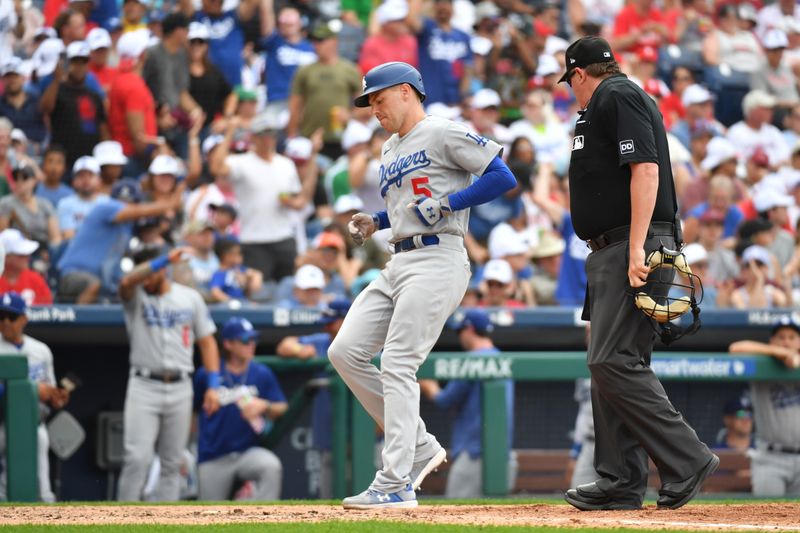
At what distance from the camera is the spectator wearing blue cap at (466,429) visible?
883 centimetres

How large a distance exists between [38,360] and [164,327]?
889 millimetres

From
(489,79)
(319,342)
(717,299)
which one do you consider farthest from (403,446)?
(489,79)

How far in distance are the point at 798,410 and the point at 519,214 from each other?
3327 millimetres

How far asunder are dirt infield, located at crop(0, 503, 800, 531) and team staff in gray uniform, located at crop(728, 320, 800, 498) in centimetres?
309

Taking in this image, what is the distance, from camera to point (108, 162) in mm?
11164

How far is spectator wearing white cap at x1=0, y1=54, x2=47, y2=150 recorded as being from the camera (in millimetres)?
12000

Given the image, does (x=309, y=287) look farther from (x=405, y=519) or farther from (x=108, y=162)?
(x=405, y=519)

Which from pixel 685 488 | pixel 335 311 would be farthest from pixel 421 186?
pixel 335 311

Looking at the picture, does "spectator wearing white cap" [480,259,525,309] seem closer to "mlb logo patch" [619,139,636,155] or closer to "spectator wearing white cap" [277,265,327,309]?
"spectator wearing white cap" [277,265,327,309]

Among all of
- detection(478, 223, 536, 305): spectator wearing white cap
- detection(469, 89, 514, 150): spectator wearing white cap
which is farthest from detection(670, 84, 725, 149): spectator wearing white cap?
detection(478, 223, 536, 305): spectator wearing white cap

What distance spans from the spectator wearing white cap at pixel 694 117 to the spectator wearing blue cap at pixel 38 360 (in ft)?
24.0

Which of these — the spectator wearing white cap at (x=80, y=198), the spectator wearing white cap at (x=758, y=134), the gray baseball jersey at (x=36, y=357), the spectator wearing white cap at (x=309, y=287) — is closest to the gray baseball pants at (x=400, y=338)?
the gray baseball jersey at (x=36, y=357)

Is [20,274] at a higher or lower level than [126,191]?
lower

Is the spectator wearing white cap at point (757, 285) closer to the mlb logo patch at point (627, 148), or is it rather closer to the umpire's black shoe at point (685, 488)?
the umpire's black shoe at point (685, 488)
